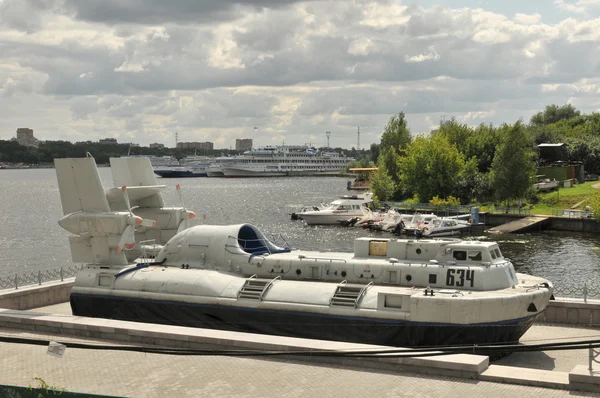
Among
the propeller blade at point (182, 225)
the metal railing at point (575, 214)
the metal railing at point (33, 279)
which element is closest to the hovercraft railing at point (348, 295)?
the propeller blade at point (182, 225)

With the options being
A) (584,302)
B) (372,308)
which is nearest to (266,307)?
(372,308)

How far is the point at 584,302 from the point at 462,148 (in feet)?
333

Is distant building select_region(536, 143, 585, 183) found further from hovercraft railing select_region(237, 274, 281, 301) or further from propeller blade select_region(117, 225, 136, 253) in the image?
propeller blade select_region(117, 225, 136, 253)

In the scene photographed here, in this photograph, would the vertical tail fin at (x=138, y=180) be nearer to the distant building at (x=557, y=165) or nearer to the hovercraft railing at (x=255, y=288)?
the hovercraft railing at (x=255, y=288)

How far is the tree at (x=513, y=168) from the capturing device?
9544cm

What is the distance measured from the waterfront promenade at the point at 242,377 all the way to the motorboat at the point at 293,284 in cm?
362

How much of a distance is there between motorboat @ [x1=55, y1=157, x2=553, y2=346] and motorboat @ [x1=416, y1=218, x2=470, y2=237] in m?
51.8

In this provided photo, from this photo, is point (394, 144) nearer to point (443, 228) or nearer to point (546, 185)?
point (546, 185)

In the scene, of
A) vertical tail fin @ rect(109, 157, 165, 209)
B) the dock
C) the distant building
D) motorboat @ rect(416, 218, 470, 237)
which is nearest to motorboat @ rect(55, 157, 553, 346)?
vertical tail fin @ rect(109, 157, 165, 209)

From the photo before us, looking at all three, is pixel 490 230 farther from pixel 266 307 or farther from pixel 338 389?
pixel 338 389

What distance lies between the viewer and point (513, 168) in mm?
95375

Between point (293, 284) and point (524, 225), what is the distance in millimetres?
60111

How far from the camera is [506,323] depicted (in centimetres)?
2581

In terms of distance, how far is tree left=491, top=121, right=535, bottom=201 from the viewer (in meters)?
95.4
